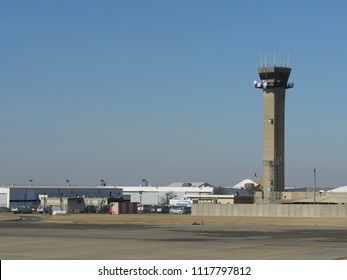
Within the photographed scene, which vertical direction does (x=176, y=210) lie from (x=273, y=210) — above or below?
below

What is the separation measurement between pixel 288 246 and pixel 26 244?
1683cm

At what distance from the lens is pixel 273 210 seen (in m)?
119

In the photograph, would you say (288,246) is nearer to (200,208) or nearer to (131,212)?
(200,208)

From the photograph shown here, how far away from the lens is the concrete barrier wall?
110756 mm

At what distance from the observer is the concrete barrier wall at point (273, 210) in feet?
363

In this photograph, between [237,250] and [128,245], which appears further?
[128,245]

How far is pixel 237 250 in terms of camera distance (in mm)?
45031

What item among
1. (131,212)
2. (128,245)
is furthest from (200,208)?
(128,245)

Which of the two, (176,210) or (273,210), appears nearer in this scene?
(273,210)

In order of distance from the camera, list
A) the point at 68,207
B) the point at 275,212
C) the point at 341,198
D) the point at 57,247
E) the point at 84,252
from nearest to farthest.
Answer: the point at 84,252 < the point at 57,247 < the point at 275,212 < the point at 341,198 < the point at 68,207

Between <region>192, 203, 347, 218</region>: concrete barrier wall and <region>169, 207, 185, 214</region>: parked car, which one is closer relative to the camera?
<region>192, 203, 347, 218</region>: concrete barrier wall

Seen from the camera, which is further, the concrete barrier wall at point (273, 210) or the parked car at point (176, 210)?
the parked car at point (176, 210)
